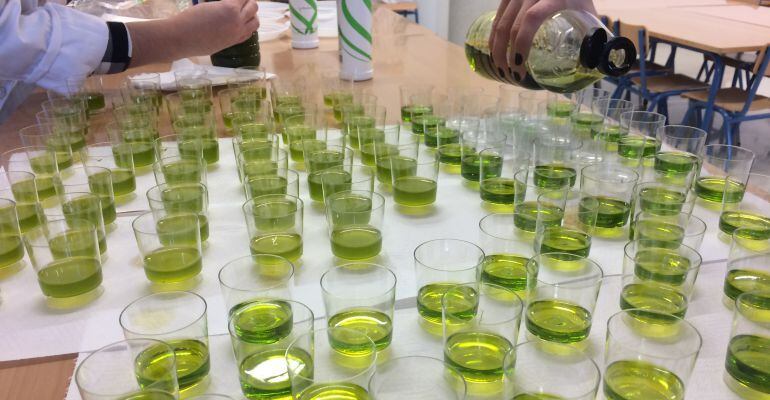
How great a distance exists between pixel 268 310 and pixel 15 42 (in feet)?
4.01

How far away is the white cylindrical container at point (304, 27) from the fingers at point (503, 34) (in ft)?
4.30

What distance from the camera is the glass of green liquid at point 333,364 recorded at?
0.63 m

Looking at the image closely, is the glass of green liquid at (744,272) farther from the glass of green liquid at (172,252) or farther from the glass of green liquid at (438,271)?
the glass of green liquid at (172,252)

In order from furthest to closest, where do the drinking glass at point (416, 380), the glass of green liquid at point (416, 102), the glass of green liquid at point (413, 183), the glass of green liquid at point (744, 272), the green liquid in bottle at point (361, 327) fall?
the glass of green liquid at point (416, 102) < the glass of green liquid at point (413, 183) < the glass of green liquid at point (744, 272) < the green liquid in bottle at point (361, 327) < the drinking glass at point (416, 380)

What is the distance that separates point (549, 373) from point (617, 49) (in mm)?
575

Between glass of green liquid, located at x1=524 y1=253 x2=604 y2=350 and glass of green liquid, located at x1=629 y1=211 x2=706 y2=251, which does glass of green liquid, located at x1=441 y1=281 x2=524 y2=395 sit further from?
glass of green liquid, located at x1=629 y1=211 x2=706 y2=251

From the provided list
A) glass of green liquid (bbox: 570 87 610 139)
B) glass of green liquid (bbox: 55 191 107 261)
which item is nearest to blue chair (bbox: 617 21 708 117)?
glass of green liquid (bbox: 570 87 610 139)

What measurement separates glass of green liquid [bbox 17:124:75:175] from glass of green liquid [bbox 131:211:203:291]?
0.39 metres

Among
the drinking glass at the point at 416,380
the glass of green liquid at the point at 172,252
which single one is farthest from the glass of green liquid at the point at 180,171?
the drinking glass at the point at 416,380

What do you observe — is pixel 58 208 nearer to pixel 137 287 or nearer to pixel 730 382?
pixel 137 287

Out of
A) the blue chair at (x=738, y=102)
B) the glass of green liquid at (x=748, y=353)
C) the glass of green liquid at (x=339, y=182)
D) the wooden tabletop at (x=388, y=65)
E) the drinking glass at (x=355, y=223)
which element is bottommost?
the blue chair at (x=738, y=102)

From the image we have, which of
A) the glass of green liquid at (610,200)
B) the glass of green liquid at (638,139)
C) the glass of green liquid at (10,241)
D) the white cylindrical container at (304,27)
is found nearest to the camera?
the glass of green liquid at (10,241)

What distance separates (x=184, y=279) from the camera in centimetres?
92

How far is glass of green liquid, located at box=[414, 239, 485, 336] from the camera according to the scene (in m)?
0.81
